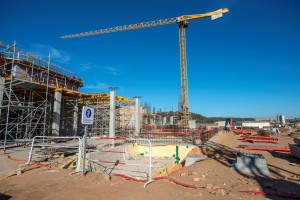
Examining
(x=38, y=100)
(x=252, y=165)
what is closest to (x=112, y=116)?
(x=38, y=100)

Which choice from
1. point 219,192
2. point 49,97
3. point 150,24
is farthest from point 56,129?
point 150,24

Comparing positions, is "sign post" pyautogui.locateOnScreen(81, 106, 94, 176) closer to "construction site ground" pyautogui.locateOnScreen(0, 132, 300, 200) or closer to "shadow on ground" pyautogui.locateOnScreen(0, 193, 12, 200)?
"construction site ground" pyautogui.locateOnScreen(0, 132, 300, 200)

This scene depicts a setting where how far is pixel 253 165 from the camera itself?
771 centimetres

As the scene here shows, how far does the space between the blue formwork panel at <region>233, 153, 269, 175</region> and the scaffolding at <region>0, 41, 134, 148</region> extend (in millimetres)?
12165

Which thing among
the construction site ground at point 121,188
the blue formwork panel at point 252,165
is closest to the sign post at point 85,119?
the construction site ground at point 121,188

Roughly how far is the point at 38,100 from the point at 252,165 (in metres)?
21.1

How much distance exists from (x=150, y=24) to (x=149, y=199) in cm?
4654

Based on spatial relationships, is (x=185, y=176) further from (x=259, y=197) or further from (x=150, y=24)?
(x=150, y=24)

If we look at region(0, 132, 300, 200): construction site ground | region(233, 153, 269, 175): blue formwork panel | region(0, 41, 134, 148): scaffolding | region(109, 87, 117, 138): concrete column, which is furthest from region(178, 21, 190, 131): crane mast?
region(0, 132, 300, 200): construction site ground

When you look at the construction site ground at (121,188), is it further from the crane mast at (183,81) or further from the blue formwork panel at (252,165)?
the crane mast at (183,81)

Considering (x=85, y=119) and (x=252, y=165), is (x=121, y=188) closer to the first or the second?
(x=85, y=119)

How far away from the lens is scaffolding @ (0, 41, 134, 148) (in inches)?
621

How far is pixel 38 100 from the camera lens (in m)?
22.0

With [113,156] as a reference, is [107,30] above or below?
above
